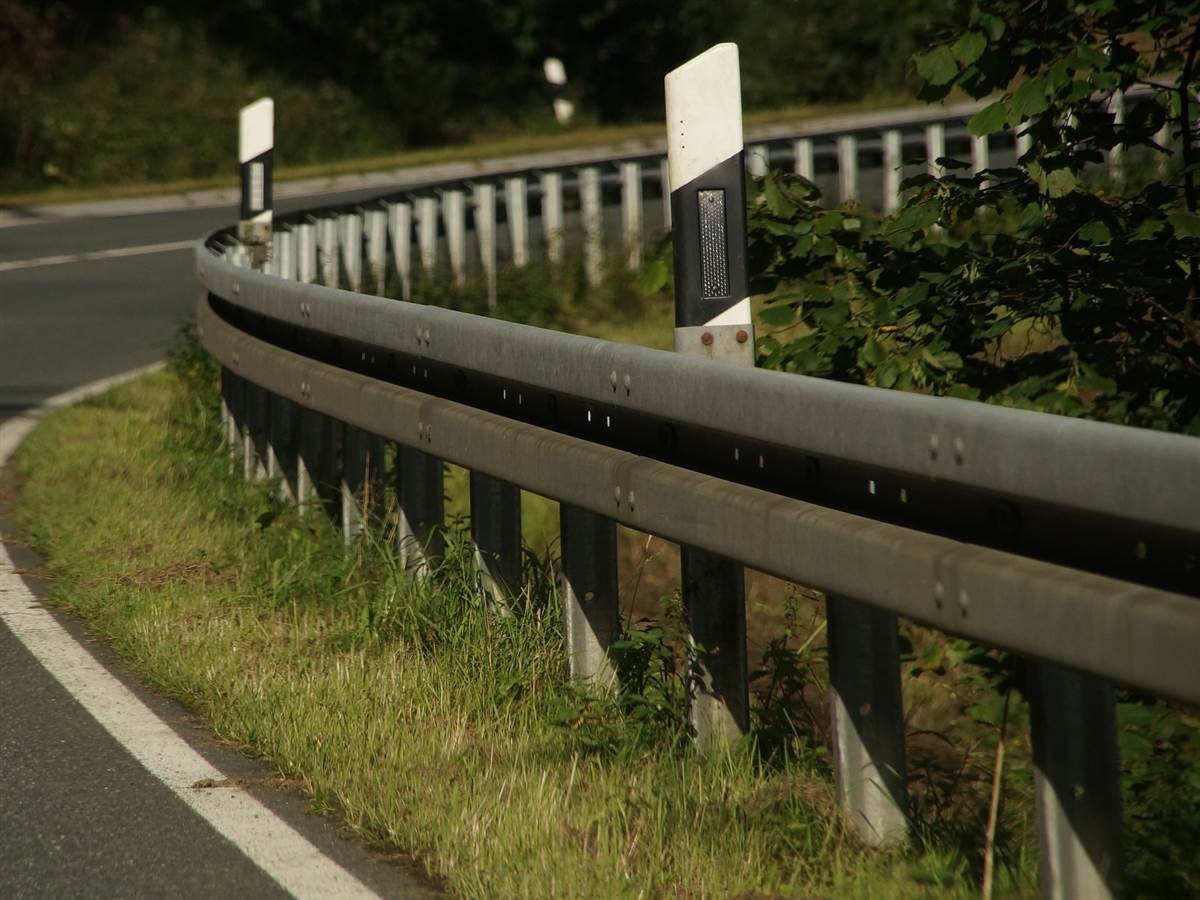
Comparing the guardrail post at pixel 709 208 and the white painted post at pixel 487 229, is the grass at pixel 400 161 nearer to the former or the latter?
the white painted post at pixel 487 229

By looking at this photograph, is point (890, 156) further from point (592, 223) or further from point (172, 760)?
point (172, 760)

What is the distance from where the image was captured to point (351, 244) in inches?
513

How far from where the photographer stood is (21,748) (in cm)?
479

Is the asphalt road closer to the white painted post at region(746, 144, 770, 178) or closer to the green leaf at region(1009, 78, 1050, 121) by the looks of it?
the green leaf at region(1009, 78, 1050, 121)

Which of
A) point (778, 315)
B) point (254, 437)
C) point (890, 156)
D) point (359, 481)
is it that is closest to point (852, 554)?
point (778, 315)

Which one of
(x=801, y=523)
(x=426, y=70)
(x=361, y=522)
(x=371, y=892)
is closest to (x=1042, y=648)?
(x=801, y=523)

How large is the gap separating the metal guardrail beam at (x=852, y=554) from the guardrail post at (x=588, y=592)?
20 centimetres

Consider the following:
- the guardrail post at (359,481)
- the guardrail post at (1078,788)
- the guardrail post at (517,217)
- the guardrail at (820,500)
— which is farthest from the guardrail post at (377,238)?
the guardrail post at (1078,788)

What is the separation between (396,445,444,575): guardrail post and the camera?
19.6 feet

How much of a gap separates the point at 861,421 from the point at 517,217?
12.5m

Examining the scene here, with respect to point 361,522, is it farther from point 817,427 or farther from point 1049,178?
point 817,427

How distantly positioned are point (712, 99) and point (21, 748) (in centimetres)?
230

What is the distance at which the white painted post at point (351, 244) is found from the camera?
12867 millimetres

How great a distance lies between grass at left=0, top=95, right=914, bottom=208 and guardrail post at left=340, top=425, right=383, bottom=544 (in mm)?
21684
